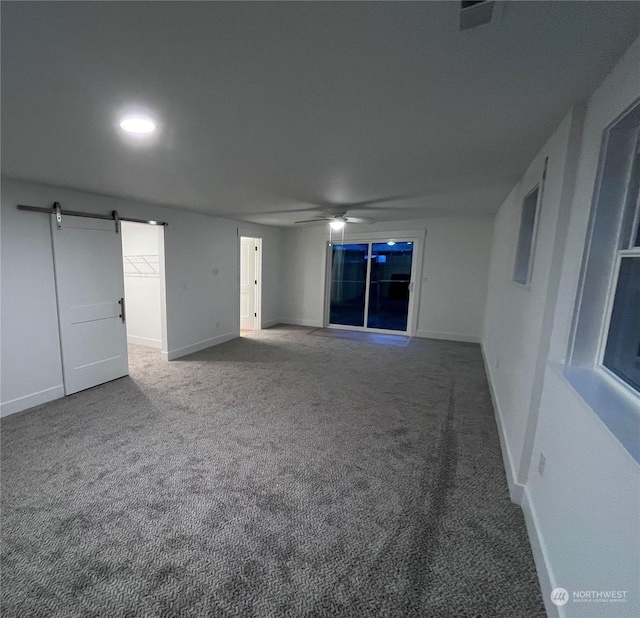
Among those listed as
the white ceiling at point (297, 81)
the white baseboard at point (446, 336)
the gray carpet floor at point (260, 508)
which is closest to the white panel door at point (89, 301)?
the gray carpet floor at point (260, 508)

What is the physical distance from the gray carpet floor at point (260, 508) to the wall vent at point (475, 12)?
2193mm

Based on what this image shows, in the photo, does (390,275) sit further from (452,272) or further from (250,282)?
(250,282)

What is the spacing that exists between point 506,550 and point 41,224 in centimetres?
452

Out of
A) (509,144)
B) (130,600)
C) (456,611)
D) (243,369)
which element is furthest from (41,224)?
(456,611)

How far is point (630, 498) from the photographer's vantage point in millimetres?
897

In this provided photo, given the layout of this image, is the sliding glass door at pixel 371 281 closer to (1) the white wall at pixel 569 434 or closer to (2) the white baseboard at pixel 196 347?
(2) the white baseboard at pixel 196 347

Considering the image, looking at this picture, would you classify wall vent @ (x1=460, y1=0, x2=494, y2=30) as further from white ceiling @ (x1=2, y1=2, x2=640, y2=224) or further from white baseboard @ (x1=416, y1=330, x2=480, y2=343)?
white baseboard @ (x1=416, y1=330, x2=480, y2=343)

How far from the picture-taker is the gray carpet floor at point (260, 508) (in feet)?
4.58

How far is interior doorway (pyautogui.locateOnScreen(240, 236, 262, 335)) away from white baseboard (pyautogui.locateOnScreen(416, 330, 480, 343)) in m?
3.43

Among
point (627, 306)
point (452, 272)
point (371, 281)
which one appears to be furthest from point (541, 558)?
point (371, 281)

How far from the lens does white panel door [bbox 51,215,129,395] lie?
3332 millimetres

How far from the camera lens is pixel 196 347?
518cm

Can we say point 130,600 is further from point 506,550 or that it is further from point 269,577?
point 506,550

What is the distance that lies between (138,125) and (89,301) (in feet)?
8.57
